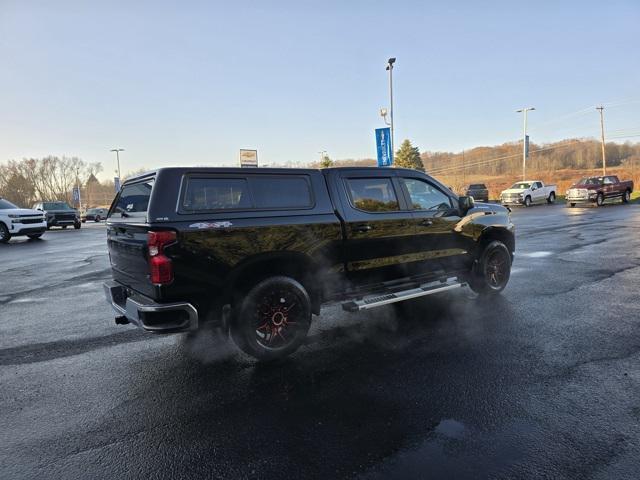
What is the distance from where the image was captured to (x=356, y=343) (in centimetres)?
462

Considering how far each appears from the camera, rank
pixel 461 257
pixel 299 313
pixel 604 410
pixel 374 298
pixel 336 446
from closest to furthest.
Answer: pixel 336 446 → pixel 604 410 → pixel 299 313 → pixel 374 298 → pixel 461 257

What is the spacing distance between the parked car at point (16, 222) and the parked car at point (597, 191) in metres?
33.0

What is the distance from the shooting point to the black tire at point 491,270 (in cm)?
627

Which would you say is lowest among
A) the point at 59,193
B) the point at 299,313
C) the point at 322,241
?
the point at 299,313

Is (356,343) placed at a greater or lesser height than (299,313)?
lesser

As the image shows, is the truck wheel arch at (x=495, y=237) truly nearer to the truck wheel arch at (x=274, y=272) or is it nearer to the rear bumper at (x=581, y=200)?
the truck wheel arch at (x=274, y=272)

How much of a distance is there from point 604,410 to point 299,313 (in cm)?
273

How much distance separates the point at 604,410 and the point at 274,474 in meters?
2.49

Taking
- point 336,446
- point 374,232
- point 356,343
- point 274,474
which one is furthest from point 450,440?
point 374,232

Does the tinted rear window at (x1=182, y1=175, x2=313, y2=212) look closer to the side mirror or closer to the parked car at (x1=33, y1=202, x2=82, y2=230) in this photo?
the side mirror

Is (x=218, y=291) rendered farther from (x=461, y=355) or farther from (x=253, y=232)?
(x=461, y=355)

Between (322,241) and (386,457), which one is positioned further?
(322,241)

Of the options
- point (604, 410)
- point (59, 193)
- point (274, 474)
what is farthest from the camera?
point (59, 193)

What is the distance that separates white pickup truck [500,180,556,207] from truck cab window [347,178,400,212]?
3276cm
